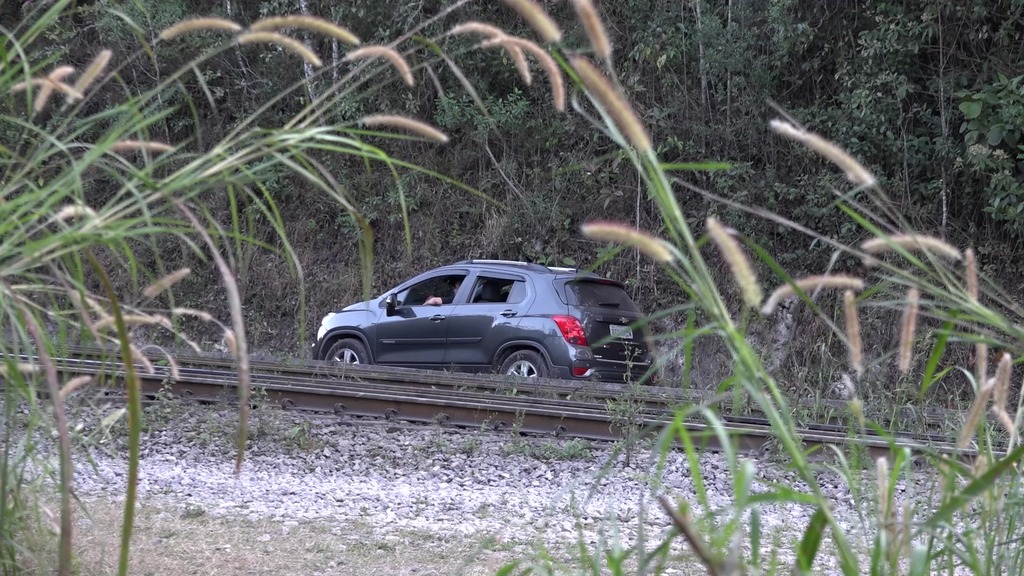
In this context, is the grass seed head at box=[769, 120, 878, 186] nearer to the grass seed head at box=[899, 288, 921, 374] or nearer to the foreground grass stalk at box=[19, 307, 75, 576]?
the grass seed head at box=[899, 288, 921, 374]

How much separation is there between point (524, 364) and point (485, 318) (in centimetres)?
85

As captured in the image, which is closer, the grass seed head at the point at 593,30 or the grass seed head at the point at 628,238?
the grass seed head at the point at 628,238

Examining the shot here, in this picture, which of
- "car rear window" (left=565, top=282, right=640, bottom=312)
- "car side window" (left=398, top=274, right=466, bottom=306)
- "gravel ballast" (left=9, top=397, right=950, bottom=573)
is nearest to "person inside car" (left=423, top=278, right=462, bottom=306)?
"car side window" (left=398, top=274, right=466, bottom=306)

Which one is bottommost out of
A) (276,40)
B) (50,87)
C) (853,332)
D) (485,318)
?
(853,332)

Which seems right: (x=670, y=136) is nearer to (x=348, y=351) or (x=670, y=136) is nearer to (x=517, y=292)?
(x=517, y=292)

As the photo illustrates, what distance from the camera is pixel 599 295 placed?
42.9 feet

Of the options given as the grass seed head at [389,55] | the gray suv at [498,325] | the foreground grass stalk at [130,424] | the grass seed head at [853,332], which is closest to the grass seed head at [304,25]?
the grass seed head at [389,55]

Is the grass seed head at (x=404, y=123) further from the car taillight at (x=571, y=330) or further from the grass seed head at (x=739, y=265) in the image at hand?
the car taillight at (x=571, y=330)

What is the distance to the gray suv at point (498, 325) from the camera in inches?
489

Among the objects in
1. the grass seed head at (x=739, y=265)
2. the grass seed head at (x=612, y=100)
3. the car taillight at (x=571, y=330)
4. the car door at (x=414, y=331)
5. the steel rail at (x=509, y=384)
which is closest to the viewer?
the grass seed head at (x=739, y=265)

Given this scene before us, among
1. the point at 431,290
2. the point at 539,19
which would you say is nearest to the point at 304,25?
the point at 539,19

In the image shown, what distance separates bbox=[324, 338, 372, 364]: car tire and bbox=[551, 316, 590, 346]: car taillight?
344cm

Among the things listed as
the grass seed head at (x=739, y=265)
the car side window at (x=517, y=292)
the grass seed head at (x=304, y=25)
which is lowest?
the grass seed head at (x=739, y=265)

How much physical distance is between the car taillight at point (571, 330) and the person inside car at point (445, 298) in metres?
1.99
